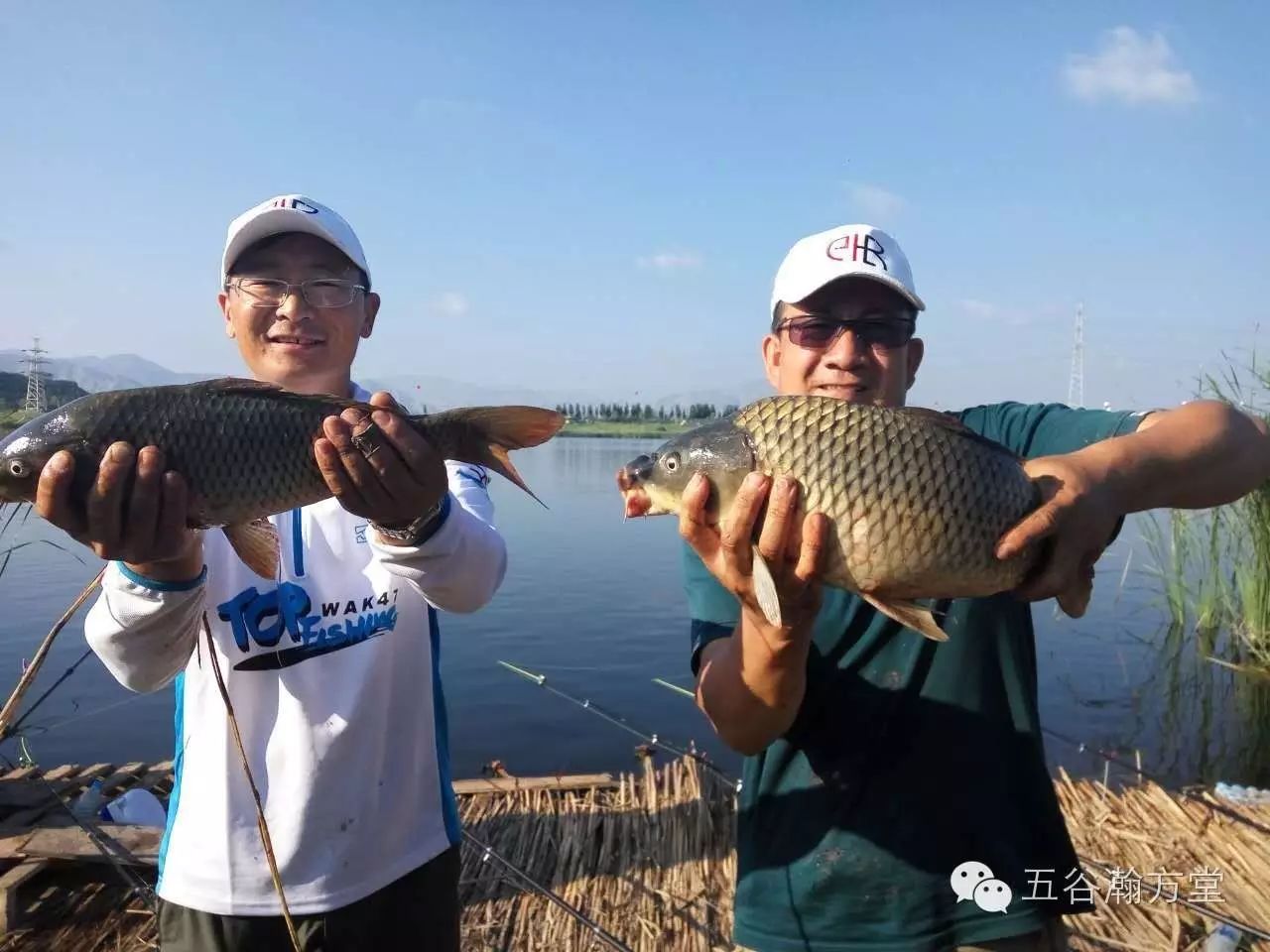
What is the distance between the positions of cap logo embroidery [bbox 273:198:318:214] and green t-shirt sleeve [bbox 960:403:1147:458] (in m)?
2.05

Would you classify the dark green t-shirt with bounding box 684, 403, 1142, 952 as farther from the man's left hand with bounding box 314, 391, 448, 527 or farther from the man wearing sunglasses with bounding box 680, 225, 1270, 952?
the man's left hand with bounding box 314, 391, 448, 527

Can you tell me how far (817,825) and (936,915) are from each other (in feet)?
1.03

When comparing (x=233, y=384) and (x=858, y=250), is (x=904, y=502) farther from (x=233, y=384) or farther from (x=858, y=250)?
(x=233, y=384)

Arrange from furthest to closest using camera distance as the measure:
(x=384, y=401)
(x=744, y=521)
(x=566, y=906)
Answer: (x=566, y=906) → (x=384, y=401) → (x=744, y=521)

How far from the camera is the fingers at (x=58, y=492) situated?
2.10 m

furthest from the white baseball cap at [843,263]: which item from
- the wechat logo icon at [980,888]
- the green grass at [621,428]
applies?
the green grass at [621,428]

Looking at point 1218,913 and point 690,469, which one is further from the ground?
point 690,469

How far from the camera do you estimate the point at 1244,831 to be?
4.57 metres

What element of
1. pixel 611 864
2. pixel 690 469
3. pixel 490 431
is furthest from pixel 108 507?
pixel 611 864

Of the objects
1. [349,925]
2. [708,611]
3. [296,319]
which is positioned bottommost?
[349,925]

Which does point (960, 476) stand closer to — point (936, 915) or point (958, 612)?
point (958, 612)

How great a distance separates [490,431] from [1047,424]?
155 centimetres

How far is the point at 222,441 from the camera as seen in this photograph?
7.43 ft

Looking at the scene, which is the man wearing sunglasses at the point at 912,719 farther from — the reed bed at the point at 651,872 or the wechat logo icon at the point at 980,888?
the reed bed at the point at 651,872
